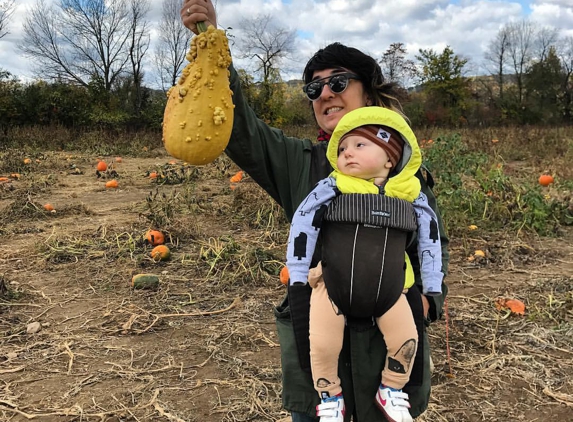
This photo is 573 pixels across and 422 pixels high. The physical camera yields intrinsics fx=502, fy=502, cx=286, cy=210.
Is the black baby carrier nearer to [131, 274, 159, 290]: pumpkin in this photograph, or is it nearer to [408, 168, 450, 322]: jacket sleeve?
[408, 168, 450, 322]: jacket sleeve

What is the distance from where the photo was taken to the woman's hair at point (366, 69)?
72.4 inches

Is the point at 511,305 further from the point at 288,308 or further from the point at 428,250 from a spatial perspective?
the point at 288,308

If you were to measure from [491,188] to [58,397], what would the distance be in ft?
17.8

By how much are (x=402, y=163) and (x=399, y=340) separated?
55cm

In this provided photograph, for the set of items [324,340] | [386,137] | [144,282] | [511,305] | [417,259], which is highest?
[386,137]

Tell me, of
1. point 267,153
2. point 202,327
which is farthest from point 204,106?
point 202,327

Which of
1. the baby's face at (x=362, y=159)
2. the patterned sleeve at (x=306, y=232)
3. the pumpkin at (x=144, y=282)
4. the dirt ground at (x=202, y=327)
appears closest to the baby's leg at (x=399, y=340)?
the patterned sleeve at (x=306, y=232)

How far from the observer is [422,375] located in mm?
1601

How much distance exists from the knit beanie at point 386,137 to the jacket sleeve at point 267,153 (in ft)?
0.89

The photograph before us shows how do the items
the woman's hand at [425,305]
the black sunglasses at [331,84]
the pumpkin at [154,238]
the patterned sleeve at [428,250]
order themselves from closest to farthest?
1. the patterned sleeve at [428,250]
2. the woman's hand at [425,305]
3. the black sunglasses at [331,84]
4. the pumpkin at [154,238]

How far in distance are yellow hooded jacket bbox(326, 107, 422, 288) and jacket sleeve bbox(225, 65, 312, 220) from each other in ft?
0.77

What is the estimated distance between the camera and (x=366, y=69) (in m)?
1.84

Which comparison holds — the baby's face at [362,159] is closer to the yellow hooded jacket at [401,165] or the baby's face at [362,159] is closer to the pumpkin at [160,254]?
the yellow hooded jacket at [401,165]

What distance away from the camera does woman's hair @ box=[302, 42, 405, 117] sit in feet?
6.03
